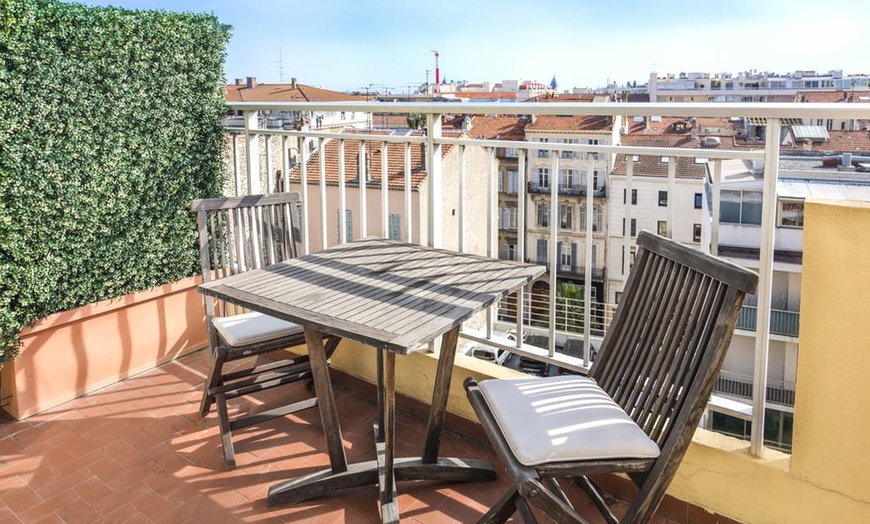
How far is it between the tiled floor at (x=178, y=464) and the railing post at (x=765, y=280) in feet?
1.73

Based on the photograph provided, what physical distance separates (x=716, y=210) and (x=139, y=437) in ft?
8.59

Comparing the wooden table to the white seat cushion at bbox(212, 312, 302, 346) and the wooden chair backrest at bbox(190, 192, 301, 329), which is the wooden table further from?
the wooden chair backrest at bbox(190, 192, 301, 329)

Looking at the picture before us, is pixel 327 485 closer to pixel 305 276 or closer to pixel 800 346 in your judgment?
pixel 305 276

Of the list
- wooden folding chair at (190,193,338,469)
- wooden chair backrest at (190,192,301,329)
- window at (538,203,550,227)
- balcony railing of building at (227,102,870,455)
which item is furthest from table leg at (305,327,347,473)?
window at (538,203,550,227)

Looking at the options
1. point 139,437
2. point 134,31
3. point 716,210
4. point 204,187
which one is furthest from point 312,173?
point 716,210

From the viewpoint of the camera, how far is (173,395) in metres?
3.42

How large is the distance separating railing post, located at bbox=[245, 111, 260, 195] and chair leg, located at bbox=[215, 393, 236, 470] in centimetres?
162

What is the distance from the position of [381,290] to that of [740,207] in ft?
5.39

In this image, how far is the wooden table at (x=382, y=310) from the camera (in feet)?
6.68

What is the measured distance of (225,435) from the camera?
273 cm

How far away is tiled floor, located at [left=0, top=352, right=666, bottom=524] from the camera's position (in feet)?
7.95

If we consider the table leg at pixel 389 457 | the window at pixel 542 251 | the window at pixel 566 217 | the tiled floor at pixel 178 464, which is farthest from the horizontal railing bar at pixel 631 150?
the window at pixel 542 251

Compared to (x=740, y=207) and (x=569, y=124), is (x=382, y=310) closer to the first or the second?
(x=740, y=207)

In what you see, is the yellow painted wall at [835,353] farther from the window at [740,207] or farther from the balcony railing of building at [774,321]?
the window at [740,207]
